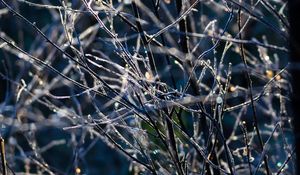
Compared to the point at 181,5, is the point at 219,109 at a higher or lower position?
lower

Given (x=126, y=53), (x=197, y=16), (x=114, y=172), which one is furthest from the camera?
(x=114, y=172)

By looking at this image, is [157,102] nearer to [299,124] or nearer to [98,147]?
[299,124]

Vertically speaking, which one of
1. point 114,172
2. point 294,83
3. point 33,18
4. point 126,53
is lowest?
point 114,172

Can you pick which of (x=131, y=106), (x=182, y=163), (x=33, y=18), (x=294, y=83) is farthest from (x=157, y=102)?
(x=33, y=18)

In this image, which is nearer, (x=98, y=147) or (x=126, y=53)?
(x=126, y=53)

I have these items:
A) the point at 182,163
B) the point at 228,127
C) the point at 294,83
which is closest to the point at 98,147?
the point at 228,127

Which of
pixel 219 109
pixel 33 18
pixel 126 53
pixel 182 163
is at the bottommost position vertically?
pixel 33 18

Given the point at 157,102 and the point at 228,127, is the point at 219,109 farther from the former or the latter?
the point at 228,127

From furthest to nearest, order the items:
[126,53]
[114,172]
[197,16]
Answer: [114,172] < [197,16] < [126,53]

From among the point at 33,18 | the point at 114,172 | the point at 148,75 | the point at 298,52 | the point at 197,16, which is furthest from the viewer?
the point at 33,18
